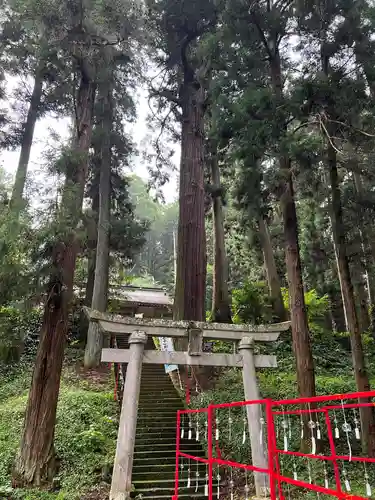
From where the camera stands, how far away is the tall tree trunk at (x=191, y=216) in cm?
862

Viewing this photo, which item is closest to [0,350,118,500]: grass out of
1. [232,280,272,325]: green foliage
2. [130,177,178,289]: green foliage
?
[232,280,272,325]: green foliage

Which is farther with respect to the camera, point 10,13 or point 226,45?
point 10,13

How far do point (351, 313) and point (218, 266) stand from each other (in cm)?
677

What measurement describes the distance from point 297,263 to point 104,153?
854 centimetres

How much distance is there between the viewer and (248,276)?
807 inches

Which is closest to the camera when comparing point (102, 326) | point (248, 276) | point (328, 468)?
point (102, 326)

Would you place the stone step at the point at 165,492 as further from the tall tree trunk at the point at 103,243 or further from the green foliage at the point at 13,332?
the tall tree trunk at the point at 103,243

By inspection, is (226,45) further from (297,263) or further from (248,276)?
(248,276)

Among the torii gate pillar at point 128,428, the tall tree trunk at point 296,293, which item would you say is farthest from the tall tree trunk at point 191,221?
the torii gate pillar at point 128,428

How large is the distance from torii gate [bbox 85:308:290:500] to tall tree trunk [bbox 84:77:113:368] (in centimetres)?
585

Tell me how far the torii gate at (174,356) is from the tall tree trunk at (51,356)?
101 cm

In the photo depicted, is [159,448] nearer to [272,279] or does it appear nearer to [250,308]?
[250,308]

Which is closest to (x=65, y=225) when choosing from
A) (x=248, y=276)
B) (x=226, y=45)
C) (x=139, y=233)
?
(x=226, y=45)

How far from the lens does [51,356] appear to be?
6023 millimetres
